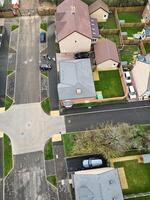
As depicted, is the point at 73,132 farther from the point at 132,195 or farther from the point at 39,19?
the point at 39,19

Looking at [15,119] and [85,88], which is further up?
[85,88]

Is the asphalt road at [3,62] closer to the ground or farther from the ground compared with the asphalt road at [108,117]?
farther from the ground

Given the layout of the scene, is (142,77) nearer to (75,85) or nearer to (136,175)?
(75,85)

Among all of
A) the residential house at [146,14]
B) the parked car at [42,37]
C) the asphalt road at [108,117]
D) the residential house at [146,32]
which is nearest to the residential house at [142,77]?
the asphalt road at [108,117]

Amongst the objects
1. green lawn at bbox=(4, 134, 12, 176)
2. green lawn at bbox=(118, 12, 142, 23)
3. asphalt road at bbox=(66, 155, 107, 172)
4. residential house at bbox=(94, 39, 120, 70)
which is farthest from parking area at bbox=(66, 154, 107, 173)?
green lawn at bbox=(118, 12, 142, 23)

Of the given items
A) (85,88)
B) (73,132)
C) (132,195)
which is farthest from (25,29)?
(132,195)

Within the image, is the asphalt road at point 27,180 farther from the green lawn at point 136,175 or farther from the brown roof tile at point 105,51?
the brown roof tile at point 105,51
